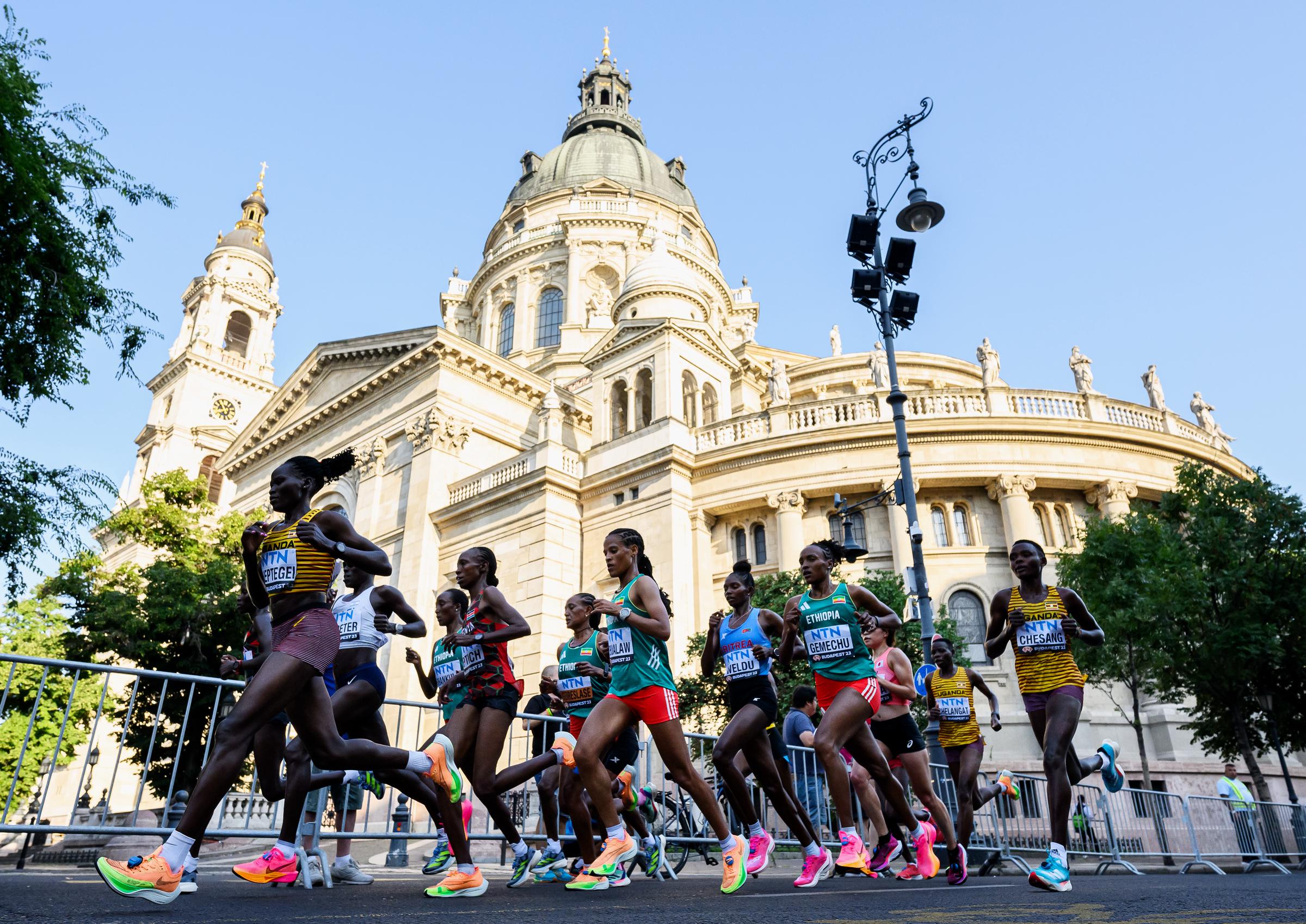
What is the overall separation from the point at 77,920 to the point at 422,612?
83.3 ft

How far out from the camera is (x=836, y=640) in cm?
644

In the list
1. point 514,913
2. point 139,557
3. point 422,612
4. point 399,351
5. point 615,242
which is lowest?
point 514,913

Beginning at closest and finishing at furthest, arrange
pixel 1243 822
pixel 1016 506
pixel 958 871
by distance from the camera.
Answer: pixel 958 871, pixel 1243 822, pixel 1016 506

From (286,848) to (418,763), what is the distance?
1275 millimetres

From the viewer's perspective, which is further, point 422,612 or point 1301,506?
point 422,612

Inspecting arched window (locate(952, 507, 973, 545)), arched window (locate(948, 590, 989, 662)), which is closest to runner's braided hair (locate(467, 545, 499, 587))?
arched window (locate(948, 590, 989, 662))

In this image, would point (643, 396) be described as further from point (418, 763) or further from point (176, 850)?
point (176, 850)

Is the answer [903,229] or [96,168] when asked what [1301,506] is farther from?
[96,168]

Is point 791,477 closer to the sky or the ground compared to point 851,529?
closer to the sky

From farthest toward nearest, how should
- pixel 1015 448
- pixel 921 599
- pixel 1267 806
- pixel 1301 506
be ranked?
1. pixel 1015 448
2. pixel 1301 506
3. pixel 1267 806
4. pixel 921 599

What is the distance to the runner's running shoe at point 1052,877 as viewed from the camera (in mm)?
5438

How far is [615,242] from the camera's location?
4728cm

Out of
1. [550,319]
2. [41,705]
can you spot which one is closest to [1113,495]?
[550,319]

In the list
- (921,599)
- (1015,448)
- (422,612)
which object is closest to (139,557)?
(422,612)
